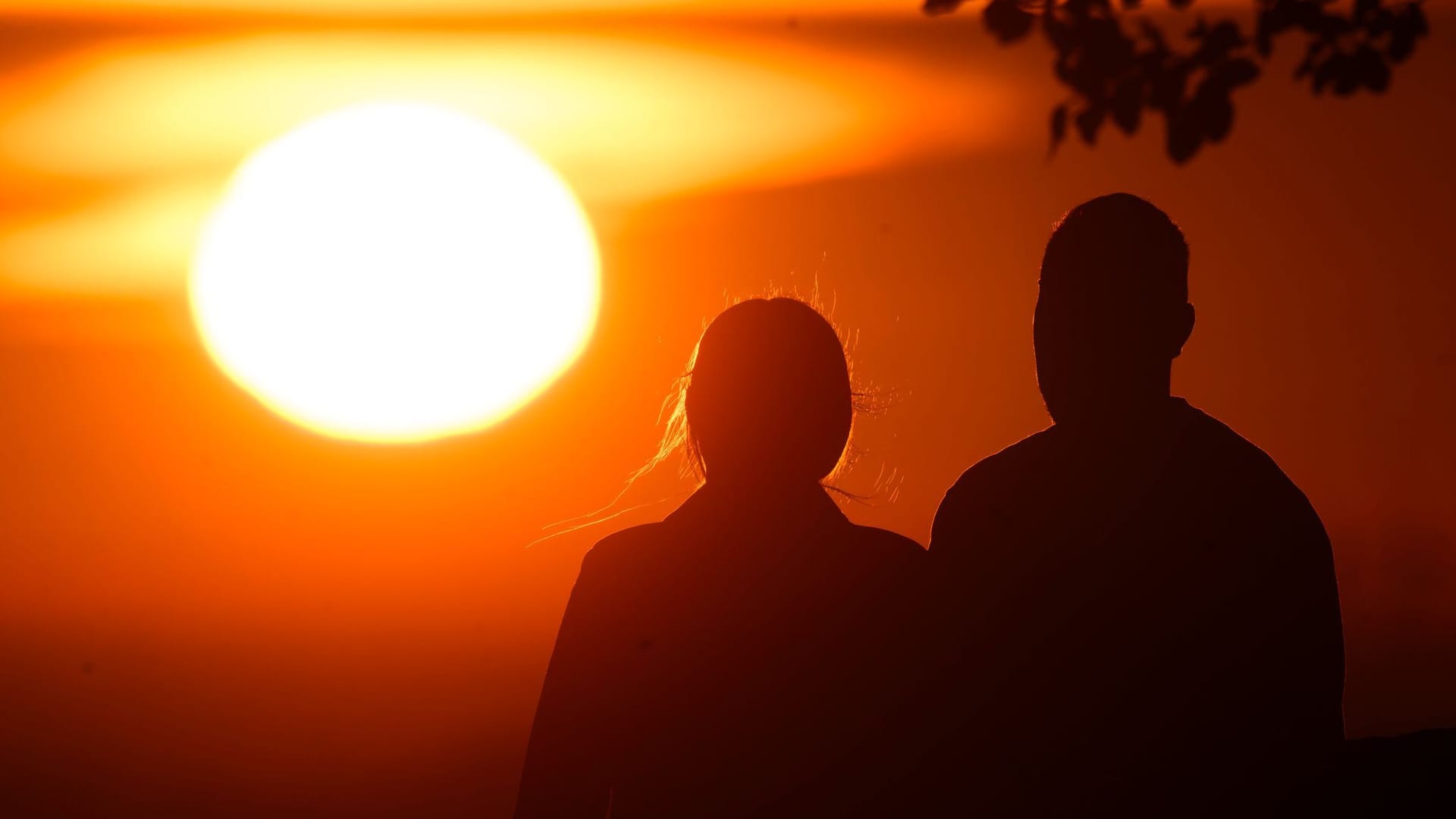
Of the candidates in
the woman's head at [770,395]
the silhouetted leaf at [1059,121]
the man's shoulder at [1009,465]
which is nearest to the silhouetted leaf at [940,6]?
the silhouetted leaf at [1059,121]

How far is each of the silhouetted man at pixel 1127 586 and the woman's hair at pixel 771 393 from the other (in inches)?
12.9

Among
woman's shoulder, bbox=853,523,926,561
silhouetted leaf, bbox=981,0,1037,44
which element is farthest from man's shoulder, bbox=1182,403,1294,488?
silhouetted leaf, bbox=981,0,1037,44

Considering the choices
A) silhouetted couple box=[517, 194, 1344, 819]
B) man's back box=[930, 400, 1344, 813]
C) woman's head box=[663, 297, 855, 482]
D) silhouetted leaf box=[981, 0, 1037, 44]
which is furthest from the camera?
silhouetted leaf box=[981, 0, 1037, 44]

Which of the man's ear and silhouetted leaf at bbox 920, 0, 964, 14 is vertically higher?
silhouetted leaf at bbox 920, 0, 964, 14

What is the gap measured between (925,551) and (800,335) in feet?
1.79

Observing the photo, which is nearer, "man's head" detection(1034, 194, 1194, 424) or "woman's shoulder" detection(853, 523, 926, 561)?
"man's head" detection(1034, 194, 1194, 424)

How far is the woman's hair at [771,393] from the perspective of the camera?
2932 millimetres

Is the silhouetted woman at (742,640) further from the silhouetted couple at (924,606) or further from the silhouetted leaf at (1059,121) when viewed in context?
the silhouetted leaf at (1059,121)

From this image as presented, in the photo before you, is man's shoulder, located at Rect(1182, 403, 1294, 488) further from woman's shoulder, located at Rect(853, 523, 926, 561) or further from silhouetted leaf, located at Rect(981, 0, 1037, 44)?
silhouetted leaf, located at Rect(981, 0, 1037, 44)

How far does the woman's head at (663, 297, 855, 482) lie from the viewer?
9.62 feet

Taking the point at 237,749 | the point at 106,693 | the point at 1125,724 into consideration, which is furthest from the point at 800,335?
the point at 106,693

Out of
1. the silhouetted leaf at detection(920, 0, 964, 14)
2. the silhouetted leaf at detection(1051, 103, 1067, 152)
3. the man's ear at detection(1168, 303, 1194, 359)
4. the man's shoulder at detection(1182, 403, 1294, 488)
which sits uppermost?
the silhouetted leaf at detection(920, 0, 964, 14)

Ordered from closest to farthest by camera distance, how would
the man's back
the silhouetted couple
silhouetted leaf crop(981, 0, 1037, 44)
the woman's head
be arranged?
1. the man's back
2. the silhouetted couple
3. the woman's head
4. silhouetted leaf crop(981, 0, 1037, 44)

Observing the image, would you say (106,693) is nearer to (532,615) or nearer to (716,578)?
(532,615)
